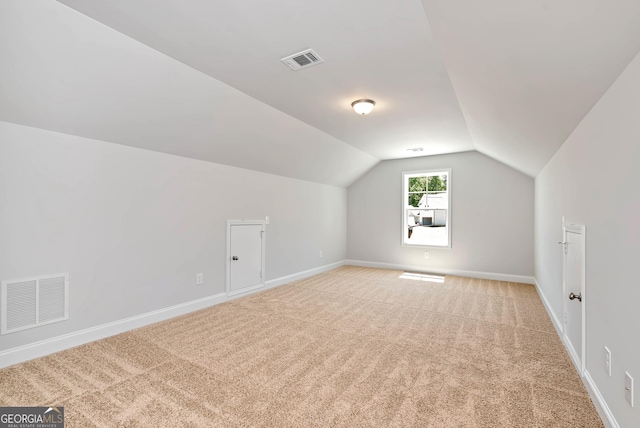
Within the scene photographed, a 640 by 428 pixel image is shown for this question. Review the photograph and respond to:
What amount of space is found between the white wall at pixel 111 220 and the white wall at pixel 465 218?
342cm

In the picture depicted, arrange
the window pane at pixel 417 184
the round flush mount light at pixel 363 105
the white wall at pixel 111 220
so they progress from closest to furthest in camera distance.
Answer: the white wall at pixel 111 220, the round flush mount light at pixel 363 105, the window pane at pixel 417 184

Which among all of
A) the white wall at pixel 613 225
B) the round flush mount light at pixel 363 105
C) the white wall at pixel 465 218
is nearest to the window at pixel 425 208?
the white wall at pixel 465 218

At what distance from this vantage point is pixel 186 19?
207 cm

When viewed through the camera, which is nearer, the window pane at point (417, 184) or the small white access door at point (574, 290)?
the small white access door at point (574, 290)

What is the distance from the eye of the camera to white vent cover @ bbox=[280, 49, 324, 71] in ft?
8.22

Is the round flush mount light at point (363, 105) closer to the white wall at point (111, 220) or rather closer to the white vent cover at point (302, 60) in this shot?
the white vent cover at point (302, 60)

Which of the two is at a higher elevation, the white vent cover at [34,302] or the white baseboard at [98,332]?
the white vent cover at [34,302]

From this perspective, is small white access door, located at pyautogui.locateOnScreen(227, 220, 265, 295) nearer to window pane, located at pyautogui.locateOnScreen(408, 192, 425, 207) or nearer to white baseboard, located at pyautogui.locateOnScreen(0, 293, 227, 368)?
white baseboard, located at pyautogui.locateOnScreen(0, 293, 227, 368)

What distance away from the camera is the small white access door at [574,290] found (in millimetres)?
2334

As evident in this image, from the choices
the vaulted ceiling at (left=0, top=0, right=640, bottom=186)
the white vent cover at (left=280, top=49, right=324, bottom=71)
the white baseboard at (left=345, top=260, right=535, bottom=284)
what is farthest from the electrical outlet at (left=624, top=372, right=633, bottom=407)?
the white baseboard at (left=345, top=260, right=535, bottom=284)

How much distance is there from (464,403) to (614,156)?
187 centimetres

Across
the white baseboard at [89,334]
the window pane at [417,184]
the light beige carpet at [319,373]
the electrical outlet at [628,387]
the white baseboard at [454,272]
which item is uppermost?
the window pane at [417,184]

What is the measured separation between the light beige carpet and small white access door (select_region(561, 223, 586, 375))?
180 mm

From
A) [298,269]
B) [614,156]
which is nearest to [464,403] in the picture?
[614,156]
